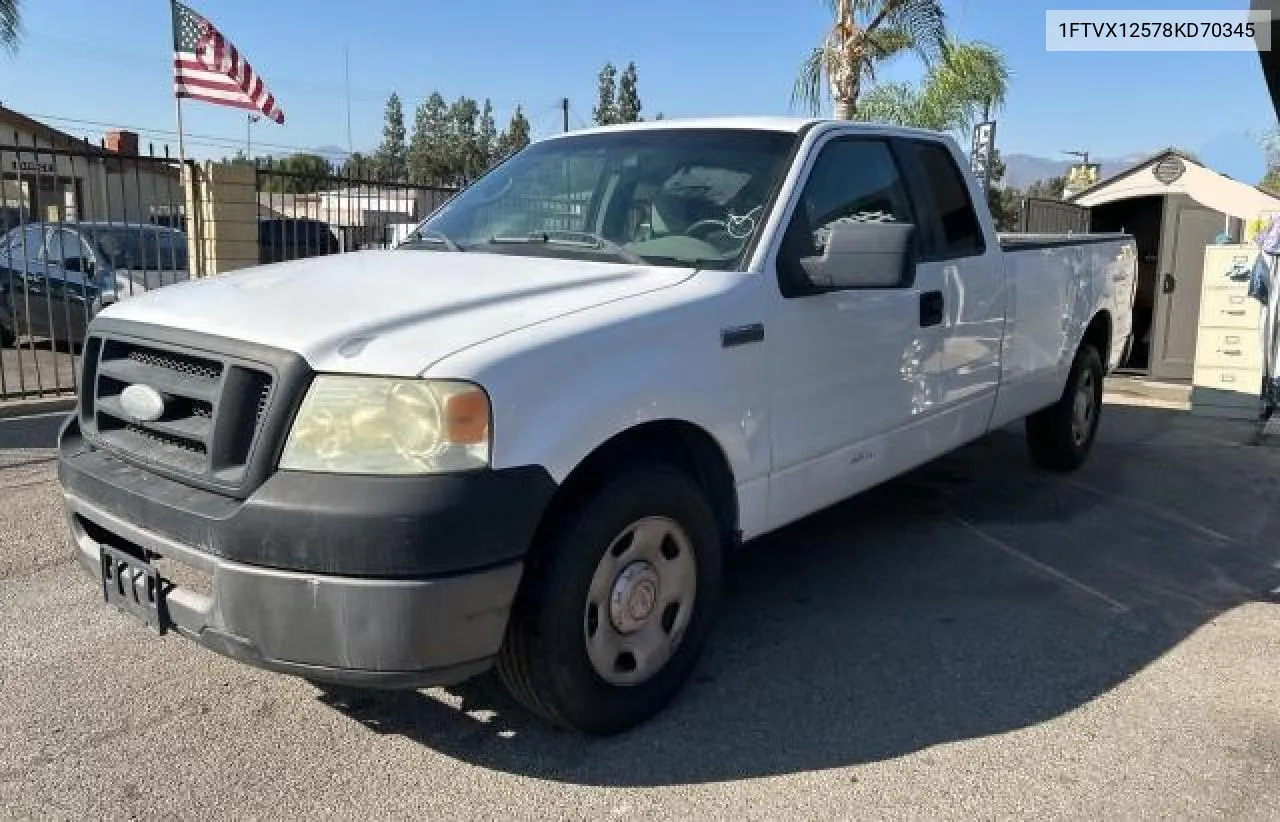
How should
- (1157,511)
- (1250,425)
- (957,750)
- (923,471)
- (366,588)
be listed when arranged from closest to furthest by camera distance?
(366,588) → (957,750) → (1157,511) → (923,471) → (1250,425)

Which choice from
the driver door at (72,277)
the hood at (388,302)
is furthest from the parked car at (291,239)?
the hood at (388,302)

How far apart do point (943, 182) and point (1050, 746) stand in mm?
2744

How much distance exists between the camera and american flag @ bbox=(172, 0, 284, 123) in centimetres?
1048

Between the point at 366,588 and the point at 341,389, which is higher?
the point at 341,389

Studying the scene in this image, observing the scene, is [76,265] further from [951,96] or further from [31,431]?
[951,96]

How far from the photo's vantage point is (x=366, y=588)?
101 inches

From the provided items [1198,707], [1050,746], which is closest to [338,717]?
[1050,746]

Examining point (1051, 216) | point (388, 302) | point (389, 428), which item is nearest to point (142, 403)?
point (388, 302)

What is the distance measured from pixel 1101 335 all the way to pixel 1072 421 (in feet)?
2.38

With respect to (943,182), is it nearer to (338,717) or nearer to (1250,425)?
(338,717)

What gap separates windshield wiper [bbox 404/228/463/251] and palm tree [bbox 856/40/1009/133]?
1536 cm

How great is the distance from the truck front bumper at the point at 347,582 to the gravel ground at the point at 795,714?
485 millimetres

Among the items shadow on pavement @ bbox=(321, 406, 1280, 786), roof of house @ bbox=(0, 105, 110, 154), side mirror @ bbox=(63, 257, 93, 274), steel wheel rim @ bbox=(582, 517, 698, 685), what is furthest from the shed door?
roof of house @ bbox=(0, 105, 110, 154)

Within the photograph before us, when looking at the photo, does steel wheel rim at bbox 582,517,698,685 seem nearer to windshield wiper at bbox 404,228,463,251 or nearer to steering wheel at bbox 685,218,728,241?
steering wheel at bbox 685,218,728,241
